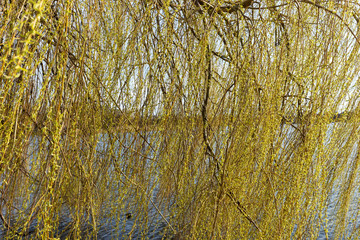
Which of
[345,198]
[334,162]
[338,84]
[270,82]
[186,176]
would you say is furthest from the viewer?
[345,198]

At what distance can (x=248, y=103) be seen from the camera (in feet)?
5.97

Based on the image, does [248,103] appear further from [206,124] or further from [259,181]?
[259,181]

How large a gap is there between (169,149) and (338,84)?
1095 millimetres

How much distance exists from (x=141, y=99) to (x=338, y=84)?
1.19m

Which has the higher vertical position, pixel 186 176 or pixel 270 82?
pixel 270 82

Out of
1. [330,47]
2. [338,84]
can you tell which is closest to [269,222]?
[338,84]

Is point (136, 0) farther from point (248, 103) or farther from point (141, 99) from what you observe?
point (248, 103)

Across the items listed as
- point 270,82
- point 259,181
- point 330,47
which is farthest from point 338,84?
point 259,181

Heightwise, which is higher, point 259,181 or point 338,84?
point 338,84

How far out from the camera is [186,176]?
212 centimetres

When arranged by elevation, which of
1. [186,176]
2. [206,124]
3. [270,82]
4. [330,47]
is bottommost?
[186,176]

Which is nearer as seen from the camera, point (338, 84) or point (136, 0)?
point (136, 0)

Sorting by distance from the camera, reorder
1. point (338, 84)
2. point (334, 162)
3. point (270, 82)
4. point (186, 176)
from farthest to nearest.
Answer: point (334, 162) < point (186, 176) < point (338, 84) < point (270, 82)

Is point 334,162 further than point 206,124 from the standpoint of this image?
Yes
